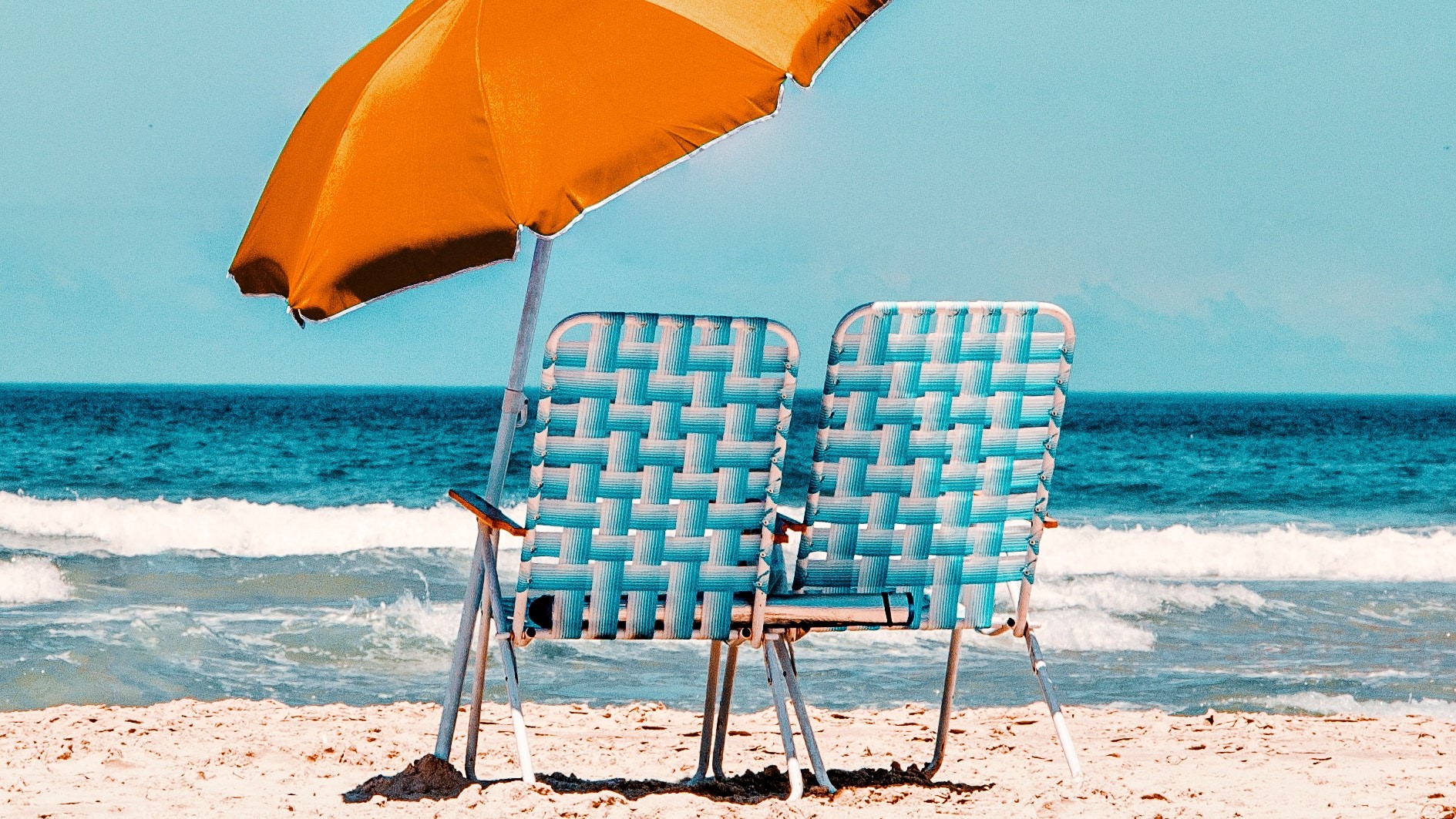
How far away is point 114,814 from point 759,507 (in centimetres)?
184

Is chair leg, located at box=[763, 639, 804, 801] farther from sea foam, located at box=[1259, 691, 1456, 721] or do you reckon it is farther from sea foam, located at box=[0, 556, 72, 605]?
sea foam, located at box=[0, 556, 72, 605]

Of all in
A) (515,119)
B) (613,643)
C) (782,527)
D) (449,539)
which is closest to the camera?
(515,119)

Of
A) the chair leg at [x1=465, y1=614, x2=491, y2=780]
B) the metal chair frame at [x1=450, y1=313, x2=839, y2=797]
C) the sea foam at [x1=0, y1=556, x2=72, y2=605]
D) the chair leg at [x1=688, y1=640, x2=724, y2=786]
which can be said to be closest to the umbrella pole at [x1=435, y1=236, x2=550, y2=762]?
the chair leg at [x1=465, y1=614, x2=491, y2=780]

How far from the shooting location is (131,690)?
5758 millimetres

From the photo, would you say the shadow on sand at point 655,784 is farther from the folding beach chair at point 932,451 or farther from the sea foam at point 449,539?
the sea foam at point 449,539

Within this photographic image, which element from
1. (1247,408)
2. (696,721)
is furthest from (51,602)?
(1247,408)

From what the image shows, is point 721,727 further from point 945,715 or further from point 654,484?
point 654,484

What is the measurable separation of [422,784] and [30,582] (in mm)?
6218

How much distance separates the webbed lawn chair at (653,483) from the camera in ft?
9.81

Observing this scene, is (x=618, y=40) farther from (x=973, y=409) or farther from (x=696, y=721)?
(x=696, y=721)

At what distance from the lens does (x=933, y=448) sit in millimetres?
3176

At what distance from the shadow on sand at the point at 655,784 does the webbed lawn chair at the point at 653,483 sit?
45 cm

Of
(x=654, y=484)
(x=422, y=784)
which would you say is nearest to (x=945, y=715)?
(x=654, y=484)

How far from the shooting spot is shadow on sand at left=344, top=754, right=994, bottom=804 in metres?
3.45
